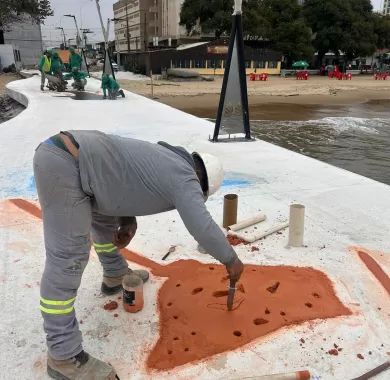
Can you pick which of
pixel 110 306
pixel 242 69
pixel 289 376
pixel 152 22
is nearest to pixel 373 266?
pixel 289 376

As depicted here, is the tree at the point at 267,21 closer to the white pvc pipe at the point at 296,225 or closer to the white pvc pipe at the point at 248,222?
the white pvc pipe at the point at 248,222

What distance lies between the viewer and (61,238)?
2.00 meters

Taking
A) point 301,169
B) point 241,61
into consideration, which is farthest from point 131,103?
point 301,169

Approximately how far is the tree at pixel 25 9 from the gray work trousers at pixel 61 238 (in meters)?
30.8

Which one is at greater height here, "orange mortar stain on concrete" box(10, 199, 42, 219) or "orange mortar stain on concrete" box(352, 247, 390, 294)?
"orange mortar stain on concrete" box(352, 247, 390, 294)

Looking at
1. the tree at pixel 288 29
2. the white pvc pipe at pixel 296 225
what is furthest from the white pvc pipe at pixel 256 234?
the tree at pixel 288 29

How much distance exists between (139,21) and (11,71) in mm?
44699

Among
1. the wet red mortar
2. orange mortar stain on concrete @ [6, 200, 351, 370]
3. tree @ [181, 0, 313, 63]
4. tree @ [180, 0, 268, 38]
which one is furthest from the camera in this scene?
tree @ [181, 0, 313, 63]

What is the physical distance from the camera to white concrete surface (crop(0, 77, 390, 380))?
2.25 meters

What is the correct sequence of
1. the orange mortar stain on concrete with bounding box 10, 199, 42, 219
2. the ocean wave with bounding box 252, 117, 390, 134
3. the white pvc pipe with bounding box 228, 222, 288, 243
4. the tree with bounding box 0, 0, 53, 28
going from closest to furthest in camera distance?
1. the white pvc pipe with bounding box 228, 222, 288, 243
2. the orange mortar stain on concrete with bounding box 10, 199, 42, 219
3. the ocean wave with bounding box 252, 117, 390, 134
4. the tree with bounding box 0, 0, 53, 28

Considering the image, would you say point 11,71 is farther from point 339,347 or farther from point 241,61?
point 339,347

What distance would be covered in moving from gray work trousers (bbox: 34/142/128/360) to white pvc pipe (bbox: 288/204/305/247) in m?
1.93

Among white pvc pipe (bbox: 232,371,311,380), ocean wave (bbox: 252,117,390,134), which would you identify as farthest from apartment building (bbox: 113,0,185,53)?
white pvc pipe (bbox: 232,371,311,380)

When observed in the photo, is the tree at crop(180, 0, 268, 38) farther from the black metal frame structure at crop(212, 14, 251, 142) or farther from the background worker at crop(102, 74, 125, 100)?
the black metal frame structure at crop(212, 14, 251, 142)
